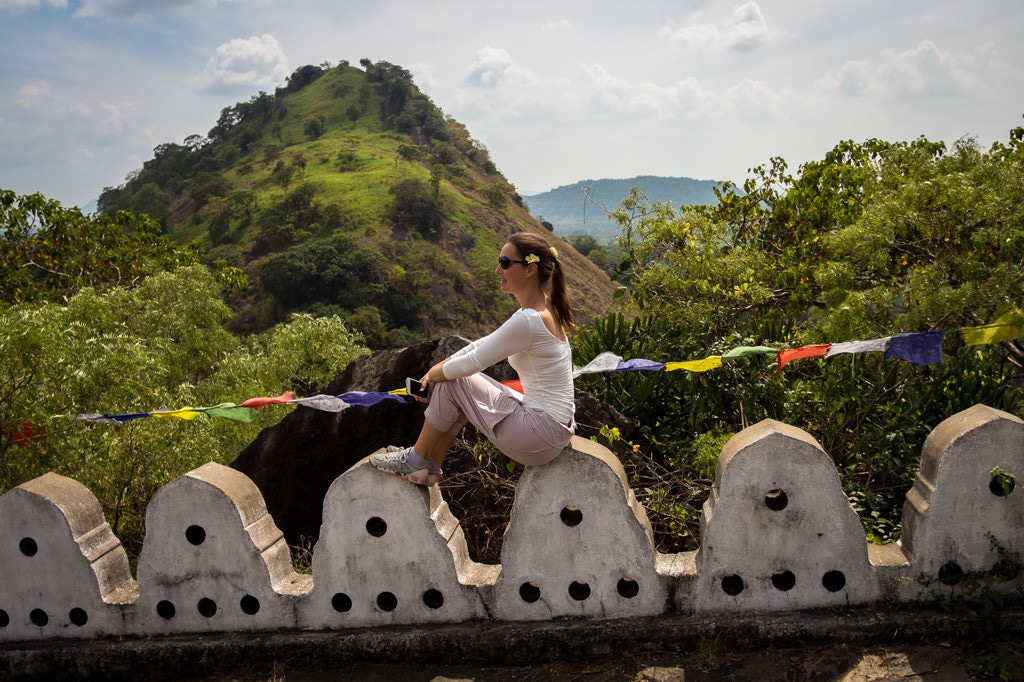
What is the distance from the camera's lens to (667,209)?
789 cm

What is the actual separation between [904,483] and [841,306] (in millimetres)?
1147

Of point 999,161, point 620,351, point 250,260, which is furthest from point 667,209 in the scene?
point 250,260

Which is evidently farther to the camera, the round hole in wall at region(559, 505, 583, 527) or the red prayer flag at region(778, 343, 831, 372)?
the red prayer flag at region(778, 343, 831, 372)

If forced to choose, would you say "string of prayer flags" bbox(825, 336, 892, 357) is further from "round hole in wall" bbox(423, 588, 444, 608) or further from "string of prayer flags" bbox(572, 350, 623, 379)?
"round hole in wall" bbox(423, 588, 444, 608)

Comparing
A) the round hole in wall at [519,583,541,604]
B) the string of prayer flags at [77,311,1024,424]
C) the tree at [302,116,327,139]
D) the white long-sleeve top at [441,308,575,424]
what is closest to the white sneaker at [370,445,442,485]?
the white long-sleeve top at [441,308,575,424]

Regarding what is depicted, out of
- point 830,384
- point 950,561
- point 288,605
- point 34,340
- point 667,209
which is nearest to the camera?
point 950,561

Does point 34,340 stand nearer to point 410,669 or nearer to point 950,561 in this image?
point 410,669

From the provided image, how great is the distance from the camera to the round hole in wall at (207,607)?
3891mm

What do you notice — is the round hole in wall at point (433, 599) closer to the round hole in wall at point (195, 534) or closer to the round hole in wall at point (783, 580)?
the round hole in wall at point (195, 534)

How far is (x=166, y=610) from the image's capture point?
12.9 ft

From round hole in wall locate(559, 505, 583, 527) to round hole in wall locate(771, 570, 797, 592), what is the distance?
2.80ft

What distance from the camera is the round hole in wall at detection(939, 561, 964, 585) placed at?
3465 mm

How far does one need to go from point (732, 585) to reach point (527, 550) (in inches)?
35.3

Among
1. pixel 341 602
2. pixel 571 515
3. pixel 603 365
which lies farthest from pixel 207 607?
pixel 603 365
